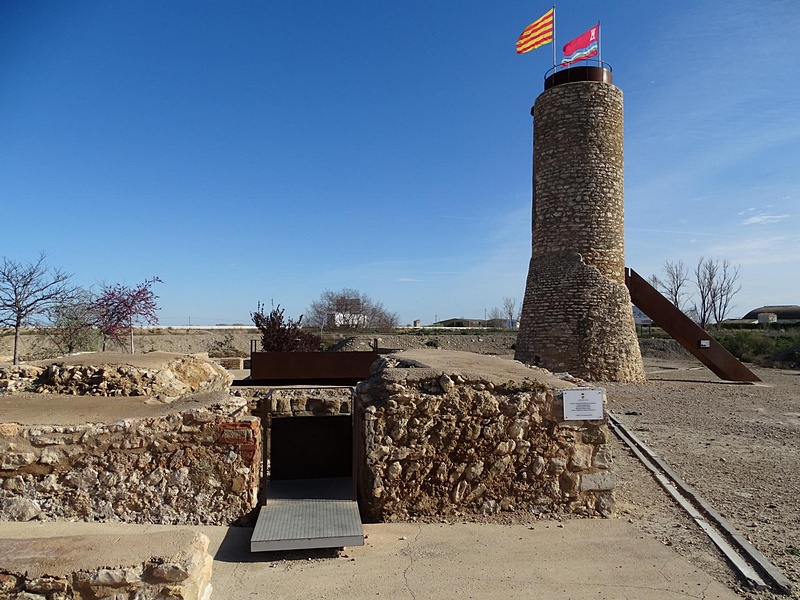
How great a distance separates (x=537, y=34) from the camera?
1778cm

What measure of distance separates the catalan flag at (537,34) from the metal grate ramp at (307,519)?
16268 mm

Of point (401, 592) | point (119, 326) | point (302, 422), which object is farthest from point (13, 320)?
point (401, 592)

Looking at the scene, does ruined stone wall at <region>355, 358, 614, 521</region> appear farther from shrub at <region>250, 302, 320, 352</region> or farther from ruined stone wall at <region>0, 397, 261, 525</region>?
shrub at <region>250, 302, 320, 352</region>

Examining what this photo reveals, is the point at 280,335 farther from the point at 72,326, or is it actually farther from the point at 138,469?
the point at 138,469

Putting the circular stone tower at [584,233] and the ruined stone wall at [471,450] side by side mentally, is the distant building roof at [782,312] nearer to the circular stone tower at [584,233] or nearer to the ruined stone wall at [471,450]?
the circular stone tower at [584,233]

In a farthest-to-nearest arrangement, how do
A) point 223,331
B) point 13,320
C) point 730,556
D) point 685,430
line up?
1. point 223,331
2. point 13,320
3. point 685,430
4. point 730,556

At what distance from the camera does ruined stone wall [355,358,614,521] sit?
5.62m

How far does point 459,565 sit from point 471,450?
1258mm

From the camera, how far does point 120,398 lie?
6.57m

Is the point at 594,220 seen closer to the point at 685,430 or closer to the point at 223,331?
the point at 685,430

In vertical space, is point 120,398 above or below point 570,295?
below

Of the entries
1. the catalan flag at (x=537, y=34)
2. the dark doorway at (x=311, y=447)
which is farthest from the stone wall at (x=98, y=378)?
the catalan flag at (x=537, y=34)

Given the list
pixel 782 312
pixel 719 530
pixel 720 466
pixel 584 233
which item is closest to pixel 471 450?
pixel 719 530

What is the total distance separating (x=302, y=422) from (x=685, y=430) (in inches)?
295
